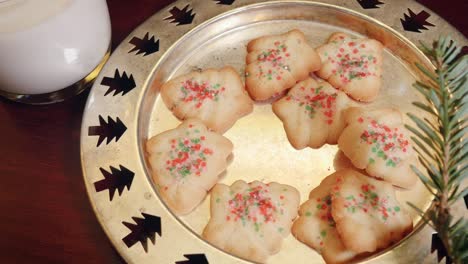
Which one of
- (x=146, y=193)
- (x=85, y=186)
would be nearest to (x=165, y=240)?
(x=146, y=193)

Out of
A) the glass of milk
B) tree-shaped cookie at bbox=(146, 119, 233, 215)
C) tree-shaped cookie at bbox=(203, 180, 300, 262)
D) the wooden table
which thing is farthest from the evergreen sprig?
the glass of milk

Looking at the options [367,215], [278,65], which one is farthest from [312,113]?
[367,215]

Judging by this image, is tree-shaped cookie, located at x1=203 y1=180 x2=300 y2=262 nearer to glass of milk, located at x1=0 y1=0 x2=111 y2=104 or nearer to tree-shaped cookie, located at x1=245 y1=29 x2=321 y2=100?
tree-shaped cookie, located at x1=245 y1=29 x2=321 y2=100

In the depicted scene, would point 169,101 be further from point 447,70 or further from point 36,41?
point 447,70

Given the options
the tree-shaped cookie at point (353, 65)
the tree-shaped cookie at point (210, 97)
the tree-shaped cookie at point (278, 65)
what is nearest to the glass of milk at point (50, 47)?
the tree-shaped cookie at point (210, 97)

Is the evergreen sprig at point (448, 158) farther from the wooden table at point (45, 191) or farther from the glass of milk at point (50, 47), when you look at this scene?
the glass of milk at point (50, 47)

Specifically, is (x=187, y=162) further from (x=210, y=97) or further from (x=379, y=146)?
(x=379, y=146)
